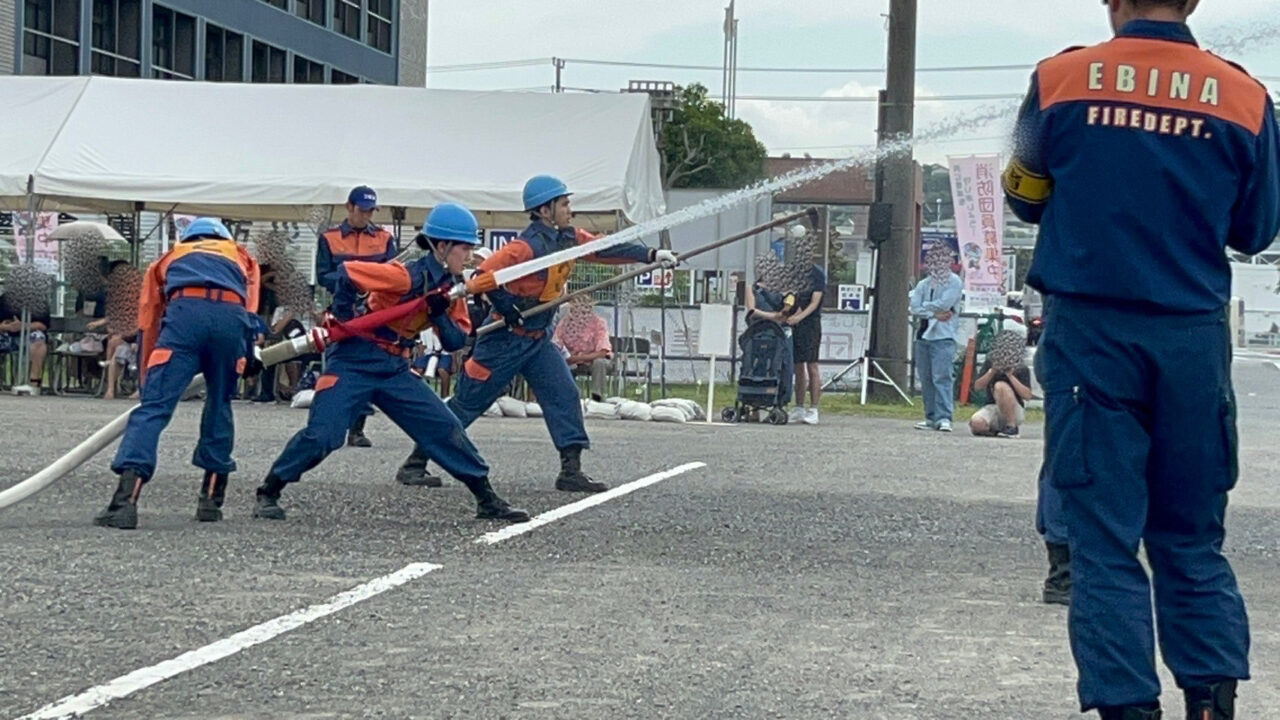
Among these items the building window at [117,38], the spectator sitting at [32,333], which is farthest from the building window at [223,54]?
the spectator sitting at [32,333]

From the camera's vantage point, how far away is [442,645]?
615 cm

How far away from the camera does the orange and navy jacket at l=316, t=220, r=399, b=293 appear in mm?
12328

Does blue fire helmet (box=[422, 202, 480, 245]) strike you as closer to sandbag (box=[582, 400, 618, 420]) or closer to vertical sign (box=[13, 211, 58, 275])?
sandbag (box=[582, 400, 618, 420])

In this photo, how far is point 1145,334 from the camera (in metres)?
4.38

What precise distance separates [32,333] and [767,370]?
8.87 m

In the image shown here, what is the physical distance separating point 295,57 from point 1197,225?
45.0 m

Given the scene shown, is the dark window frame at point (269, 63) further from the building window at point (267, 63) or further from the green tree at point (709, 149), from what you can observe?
the green tree at point (709, 149)

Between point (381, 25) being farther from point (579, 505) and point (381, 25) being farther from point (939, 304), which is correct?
point (579, 505)

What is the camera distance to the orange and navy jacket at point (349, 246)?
12328mm

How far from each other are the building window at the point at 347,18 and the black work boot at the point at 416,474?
131 feet

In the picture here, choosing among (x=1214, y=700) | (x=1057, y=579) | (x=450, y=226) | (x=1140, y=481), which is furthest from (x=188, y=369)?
(x=1214, y=700)

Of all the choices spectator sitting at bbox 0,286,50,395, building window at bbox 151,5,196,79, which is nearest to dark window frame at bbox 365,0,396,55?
building window at bbox 151,5,196,79

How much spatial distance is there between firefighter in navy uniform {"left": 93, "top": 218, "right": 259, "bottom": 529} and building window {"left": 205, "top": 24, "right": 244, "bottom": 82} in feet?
116

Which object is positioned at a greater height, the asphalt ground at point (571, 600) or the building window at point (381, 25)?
the building window at point (381, 25)
